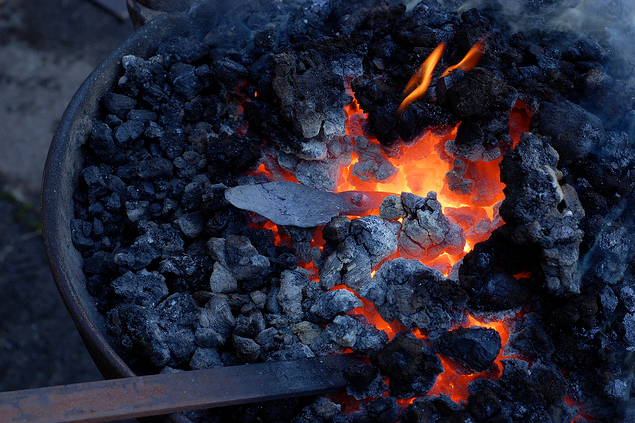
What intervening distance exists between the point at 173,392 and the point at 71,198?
794mm

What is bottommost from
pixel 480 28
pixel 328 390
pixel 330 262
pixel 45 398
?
pixel 328 390

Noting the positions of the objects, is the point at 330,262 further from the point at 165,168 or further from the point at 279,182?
the point at 165,168

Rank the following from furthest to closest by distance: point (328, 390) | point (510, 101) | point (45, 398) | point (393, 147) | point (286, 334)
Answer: point (393, 147) < point (510, 101) < point (286, 334) < point (328, 390) < point (45, 398)

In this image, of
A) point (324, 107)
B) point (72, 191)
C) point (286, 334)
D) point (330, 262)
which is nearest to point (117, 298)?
point (72, 191)

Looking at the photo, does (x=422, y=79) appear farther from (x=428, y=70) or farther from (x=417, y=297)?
(x=417, y=297)

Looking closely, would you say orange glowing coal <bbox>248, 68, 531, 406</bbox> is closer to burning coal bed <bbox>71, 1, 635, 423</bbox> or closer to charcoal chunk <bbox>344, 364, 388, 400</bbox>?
burning coal bed <bbox>71, 1, 635, 423</bbox>

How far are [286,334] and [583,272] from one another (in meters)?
0.92

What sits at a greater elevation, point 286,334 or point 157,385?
point 157,385

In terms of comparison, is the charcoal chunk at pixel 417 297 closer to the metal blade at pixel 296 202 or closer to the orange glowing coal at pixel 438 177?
the orange glowing coal at pixel 438 177

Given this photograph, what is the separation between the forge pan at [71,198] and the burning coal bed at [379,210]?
45 mm

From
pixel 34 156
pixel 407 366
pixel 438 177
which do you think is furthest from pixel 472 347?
pixel 34 156

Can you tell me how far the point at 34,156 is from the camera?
400cm

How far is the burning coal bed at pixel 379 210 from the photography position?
5.46 ft

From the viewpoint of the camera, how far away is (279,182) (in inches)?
77.5
